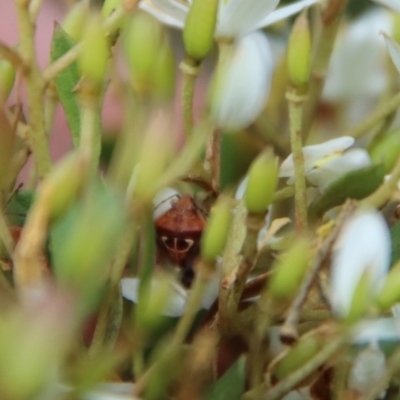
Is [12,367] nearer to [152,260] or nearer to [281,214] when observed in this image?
[152,260]

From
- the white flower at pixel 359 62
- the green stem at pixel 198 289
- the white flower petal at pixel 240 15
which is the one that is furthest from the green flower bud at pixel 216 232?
the white flower at pixel 359 62

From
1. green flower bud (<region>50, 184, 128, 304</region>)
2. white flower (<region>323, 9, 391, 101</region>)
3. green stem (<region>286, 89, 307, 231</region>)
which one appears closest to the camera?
green flower bud (<region>50, 184, 128, 304</region>)

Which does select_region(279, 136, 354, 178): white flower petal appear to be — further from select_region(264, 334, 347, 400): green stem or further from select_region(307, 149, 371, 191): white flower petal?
select_region(264, 334, 347, 400): green stem

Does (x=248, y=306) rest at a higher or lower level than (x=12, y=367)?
lower

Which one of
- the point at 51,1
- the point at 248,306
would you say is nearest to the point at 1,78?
the point at 248,306

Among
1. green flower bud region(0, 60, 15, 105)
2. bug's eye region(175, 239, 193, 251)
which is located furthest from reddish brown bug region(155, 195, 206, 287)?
green flower bud region(0, 60, 15, 105)

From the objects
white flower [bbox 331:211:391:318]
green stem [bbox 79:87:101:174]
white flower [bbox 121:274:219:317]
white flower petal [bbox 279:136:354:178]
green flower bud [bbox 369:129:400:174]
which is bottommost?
white flower [bbox 121:274:219:317]

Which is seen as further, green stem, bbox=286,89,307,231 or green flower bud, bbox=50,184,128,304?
green stem, bbox=286,89,307,231
